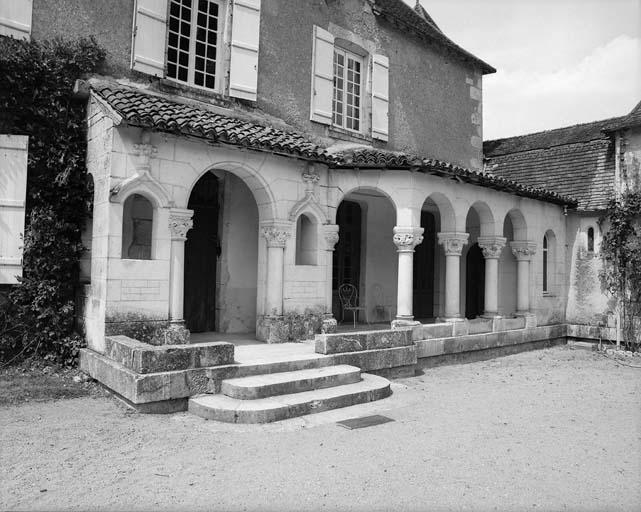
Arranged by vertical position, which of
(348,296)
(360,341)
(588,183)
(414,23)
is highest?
(414,23)

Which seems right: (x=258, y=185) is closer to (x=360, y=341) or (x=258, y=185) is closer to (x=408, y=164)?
(x=408, y=164)

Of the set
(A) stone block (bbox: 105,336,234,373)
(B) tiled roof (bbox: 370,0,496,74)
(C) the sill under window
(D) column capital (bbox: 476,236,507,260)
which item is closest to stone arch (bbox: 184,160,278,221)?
(A) stone block (bbox: 105,336,234,373)

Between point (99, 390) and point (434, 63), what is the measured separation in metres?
10.6

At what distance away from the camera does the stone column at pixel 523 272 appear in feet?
39.0

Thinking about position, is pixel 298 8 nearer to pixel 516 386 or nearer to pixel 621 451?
pixel 516 386

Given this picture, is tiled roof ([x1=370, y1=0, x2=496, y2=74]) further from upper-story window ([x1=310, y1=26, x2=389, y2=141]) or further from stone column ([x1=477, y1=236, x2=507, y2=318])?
stone column ([x1=477, y1=236, x2=507, y2=318])

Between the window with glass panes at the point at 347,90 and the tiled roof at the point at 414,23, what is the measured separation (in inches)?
48.1

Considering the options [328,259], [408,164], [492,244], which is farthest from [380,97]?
[328,259]

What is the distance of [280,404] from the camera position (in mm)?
5645

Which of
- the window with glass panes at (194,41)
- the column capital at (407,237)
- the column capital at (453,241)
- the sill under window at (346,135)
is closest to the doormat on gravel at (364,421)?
the column capital at (407,237)

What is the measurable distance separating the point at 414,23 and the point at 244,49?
200 inches

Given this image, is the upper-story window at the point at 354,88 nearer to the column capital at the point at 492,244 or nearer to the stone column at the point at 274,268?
the column capital at the point at 492,244

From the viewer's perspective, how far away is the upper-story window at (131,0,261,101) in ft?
28.0

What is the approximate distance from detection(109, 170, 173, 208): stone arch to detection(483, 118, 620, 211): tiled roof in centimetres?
1008
